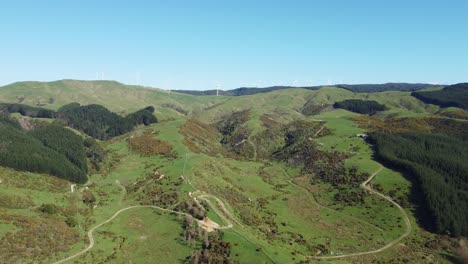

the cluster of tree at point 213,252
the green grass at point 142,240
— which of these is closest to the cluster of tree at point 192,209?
the green grass at point 142,240

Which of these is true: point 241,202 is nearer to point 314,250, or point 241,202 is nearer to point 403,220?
point 314,250

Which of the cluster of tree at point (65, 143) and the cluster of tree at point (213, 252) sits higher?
the cluster of tree at point (65, 143)

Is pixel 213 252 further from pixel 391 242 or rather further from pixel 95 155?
pixel 95 155

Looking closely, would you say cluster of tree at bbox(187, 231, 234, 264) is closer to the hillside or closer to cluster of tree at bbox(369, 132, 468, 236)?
the hillside

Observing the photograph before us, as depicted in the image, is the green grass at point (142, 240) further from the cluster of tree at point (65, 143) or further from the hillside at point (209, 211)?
the cluster of tree at point (65, 143)

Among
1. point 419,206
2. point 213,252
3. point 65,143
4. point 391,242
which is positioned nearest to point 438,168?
point 419,206
